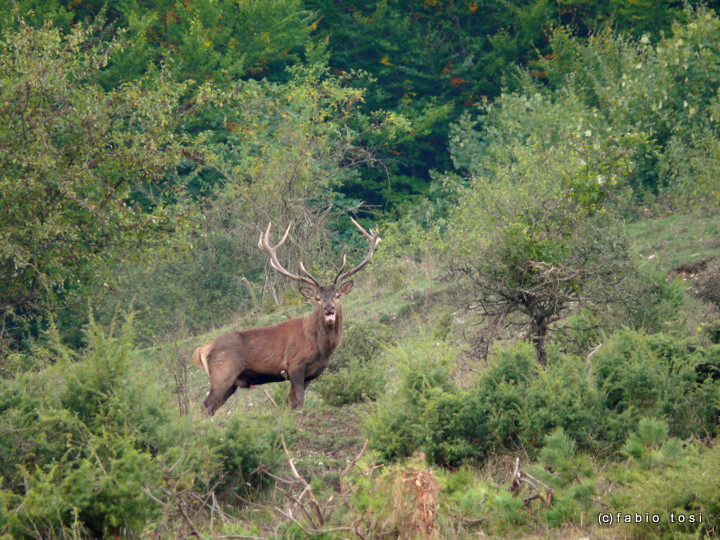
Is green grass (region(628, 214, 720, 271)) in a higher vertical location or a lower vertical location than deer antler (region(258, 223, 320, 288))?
lower

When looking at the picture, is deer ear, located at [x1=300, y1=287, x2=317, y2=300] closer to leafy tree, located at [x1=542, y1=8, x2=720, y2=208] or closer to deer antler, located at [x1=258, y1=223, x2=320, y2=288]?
deer antler, located at [x1=258, y1=223, x2=320, y2=288]

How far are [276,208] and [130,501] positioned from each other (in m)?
15.3

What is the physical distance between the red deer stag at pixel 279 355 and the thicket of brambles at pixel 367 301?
52 centimetres

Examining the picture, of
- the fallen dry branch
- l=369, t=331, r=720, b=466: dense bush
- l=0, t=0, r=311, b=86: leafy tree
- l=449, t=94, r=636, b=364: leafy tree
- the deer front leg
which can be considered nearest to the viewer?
the fallen dry branch

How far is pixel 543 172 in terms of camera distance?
1644 cm

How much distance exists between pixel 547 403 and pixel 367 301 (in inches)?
451

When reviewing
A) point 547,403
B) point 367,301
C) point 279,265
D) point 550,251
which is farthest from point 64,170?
point 547,403

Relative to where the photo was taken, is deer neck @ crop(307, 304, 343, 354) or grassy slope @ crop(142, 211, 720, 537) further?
deer neck @ crop(307, 304, 343, 354)

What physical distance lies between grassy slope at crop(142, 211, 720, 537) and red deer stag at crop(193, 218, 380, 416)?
Result: 0.33 metres

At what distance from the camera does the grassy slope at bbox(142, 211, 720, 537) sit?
32.2 feet

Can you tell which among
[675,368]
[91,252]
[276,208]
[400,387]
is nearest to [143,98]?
[91,252]

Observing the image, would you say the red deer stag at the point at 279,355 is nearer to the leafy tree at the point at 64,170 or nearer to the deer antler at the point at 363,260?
the deer antler at the point at 363,260

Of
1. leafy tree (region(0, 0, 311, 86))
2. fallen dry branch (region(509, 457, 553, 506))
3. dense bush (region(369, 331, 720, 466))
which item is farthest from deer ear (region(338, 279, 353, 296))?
leafy tree (region(0, 0, 311, 86))

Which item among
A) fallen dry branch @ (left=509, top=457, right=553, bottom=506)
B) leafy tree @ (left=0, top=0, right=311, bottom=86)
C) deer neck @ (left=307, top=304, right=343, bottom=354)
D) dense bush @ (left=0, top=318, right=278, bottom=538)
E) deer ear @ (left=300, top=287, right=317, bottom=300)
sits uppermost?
dense bush @ (left=0, top=318, right=278, bottom=538)
